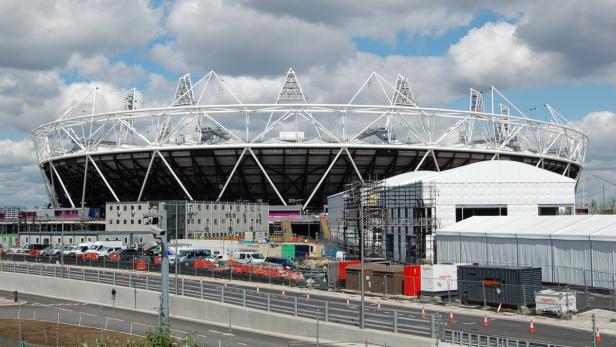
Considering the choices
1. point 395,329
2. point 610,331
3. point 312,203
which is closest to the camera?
point 395,329

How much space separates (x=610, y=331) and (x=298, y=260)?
1639 inches

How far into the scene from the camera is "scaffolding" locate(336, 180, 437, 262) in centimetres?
5756

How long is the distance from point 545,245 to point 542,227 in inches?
94.6

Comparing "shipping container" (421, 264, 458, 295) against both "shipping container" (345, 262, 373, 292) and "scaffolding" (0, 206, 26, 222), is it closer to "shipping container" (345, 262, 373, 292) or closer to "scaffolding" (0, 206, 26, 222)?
"shipping container" (345, 262, 373, 292)

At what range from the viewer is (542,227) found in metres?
45.0

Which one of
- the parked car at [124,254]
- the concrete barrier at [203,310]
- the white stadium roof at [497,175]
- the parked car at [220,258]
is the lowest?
the concrete barrier at [203,310]

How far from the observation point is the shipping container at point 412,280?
40.6 metres

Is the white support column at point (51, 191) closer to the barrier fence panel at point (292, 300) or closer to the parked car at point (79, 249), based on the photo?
the parked car at point (79, 249)

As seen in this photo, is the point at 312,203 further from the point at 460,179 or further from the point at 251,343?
the point at 251,343

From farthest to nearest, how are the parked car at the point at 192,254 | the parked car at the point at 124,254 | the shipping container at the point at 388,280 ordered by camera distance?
the parked car at the point at 124,254, the parked car at the point at 192,254, the shipping container at the point at 388,280

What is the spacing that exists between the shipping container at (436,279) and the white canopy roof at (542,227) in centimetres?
725

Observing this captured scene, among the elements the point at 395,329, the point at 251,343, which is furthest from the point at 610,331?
the point at 251,343

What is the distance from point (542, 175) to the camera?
202ft

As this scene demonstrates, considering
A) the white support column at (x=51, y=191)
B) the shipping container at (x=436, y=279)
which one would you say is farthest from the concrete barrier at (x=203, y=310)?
the white support column at (x=51, y=191)
